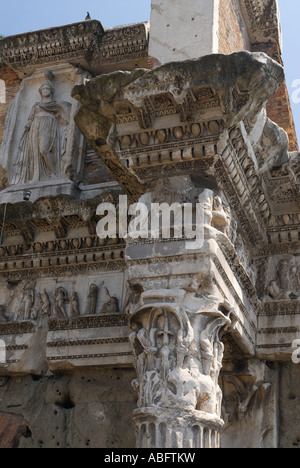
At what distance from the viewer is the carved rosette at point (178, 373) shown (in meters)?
4.69

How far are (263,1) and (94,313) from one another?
4.25m

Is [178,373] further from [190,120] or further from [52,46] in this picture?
[52,46]

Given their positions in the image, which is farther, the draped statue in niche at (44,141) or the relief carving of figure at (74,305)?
the draped statue in niche at (44,141)

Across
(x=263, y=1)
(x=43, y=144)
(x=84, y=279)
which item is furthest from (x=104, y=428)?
(x=263, y=1)

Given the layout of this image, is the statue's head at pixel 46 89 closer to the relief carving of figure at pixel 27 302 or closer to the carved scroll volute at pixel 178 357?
the relief carving of figure at pixel 27 302

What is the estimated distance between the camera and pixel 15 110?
8.23 metres

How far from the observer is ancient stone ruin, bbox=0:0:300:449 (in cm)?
512

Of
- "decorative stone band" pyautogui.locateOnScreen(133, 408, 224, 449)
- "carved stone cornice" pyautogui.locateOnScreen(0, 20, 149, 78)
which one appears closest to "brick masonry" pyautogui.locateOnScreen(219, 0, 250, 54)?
"carved stone cornice" pyautogui.locateOnScreen(0, 20, 149, 78)

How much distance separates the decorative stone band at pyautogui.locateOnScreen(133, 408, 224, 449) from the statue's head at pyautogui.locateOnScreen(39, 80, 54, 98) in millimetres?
4449

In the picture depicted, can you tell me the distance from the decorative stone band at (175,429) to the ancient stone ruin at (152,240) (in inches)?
0.5

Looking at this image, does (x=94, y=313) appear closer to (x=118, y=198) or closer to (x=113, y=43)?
(x=118, y=198)

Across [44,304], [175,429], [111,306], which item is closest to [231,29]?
[111,306]

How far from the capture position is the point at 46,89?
8.12 m

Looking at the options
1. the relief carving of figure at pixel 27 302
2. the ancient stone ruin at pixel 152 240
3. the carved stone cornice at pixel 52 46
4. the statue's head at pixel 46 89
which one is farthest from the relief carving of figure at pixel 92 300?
the carved stone cornice at pixel 52 46
